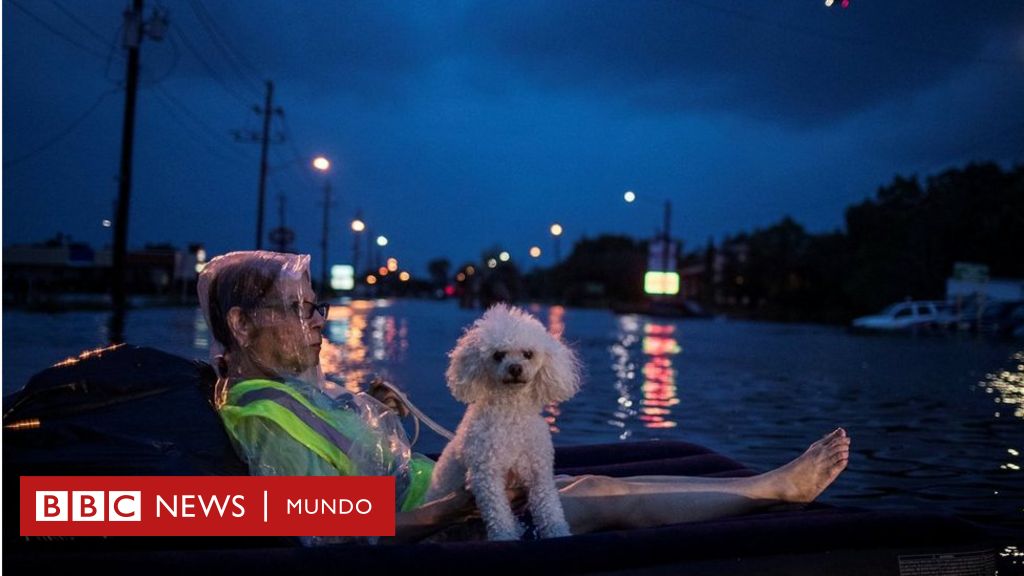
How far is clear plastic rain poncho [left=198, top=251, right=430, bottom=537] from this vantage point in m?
3.49

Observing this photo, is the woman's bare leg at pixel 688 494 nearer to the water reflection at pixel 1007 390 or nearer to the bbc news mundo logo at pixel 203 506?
the bbc news mundo logo at pixel 203 506

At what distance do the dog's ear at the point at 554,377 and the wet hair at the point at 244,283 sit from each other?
1.04 meters

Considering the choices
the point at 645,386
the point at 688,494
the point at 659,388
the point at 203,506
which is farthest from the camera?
the point at 645,386

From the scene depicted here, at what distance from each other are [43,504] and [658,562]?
1.96 m

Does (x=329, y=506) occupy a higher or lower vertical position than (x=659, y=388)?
higher

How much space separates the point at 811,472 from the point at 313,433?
1.94 metres

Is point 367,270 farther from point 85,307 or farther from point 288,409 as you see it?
point 288,409

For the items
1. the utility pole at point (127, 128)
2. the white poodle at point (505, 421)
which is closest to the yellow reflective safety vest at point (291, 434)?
the white poodle at point (505, 421)

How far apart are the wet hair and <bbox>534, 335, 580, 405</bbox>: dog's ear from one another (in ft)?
3.42

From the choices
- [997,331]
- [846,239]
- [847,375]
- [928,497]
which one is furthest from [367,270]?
[928,497]

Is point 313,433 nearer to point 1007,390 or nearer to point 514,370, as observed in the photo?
point 514,370

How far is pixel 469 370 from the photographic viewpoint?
379 centimetres

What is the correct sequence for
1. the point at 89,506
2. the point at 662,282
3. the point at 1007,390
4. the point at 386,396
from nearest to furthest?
the point at 89,506 → the point at 386,396 → the point at 1007,390 → the point at 662,282

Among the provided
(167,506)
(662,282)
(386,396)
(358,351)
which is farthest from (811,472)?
(662,282)
